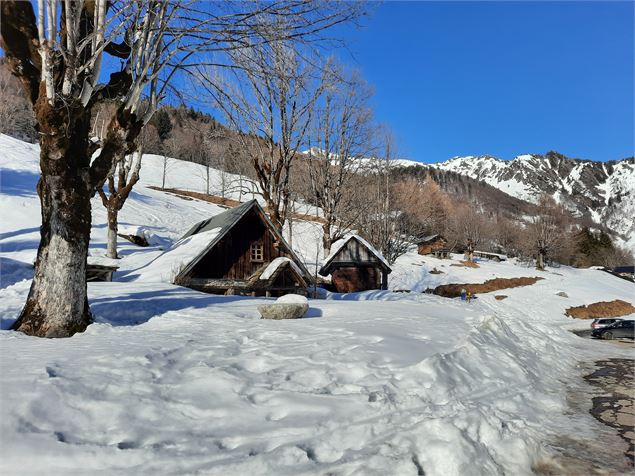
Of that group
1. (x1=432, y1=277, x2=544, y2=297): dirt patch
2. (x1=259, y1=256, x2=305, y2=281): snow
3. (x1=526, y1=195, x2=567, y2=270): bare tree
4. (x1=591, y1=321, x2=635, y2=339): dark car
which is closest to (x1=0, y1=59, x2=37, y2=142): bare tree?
(x1=259, y1=256, x2=305, y2=281): snow

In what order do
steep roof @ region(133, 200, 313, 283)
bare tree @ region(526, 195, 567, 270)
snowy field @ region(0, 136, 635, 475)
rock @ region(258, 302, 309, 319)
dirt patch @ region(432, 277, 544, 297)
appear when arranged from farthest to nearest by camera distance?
1. bare tree @ region(526, 195, 567, 270)
2. dirt patch @ region(432, 277, 544, 297)
3. steep roof @ region(133, 200, 313, 283)
4. rock @ region(258, 302, 309, 319)
5. snowy field @ region(0, 136, 635, 475)

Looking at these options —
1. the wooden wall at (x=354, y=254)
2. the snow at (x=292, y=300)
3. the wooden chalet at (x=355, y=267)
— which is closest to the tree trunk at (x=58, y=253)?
the snow at (x=292, y=300)

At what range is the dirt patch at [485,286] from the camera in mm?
36972

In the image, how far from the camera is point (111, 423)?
323 cm

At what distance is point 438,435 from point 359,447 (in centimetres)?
83

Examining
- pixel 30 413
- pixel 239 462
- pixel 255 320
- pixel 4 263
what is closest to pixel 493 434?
pixel 239 462

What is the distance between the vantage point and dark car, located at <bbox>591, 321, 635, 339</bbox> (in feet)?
66.8

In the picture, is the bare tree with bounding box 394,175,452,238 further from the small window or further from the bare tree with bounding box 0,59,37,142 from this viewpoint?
the bare tree with bounding box 0,59,37,142

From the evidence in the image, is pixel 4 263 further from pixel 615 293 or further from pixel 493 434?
pixel 615 293

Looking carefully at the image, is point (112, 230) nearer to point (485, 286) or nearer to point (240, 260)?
point (240, 260)

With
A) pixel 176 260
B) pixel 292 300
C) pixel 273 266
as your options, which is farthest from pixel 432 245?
pixel 292 300

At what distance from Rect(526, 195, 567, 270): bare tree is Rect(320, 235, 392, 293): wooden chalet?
123 feet

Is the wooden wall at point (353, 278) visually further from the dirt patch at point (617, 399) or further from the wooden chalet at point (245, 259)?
the dirt patch at point (617, 399)

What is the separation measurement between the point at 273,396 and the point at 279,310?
4.25m
